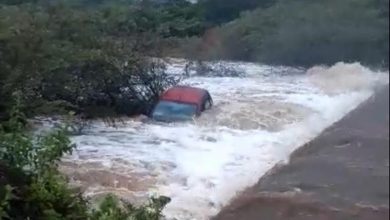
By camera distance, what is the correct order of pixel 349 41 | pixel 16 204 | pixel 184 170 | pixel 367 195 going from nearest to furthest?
pixel 16 204
pixel 349 41
pixel 367 195
pixel 184 170

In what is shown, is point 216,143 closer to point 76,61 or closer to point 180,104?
point 180,104

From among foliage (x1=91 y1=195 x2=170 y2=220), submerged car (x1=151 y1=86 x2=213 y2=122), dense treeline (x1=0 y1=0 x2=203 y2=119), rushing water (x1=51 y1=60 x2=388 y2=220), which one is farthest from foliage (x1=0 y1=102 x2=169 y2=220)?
submerged car (x1=151 y1=86 x2=213 y2=122)

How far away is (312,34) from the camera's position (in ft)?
33.8

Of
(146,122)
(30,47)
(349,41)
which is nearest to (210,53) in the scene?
(146,122)

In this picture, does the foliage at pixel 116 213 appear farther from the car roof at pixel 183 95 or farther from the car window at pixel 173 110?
the car roof at pixel 183 95

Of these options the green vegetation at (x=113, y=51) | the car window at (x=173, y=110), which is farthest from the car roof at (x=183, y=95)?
the green vegetation at (x=113, y=51)

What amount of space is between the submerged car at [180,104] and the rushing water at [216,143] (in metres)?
0.26

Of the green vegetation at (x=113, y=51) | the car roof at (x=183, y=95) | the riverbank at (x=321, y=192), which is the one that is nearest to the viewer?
the green vegetation at (x=113, y=51)

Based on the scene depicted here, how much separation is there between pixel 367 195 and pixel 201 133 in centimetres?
680

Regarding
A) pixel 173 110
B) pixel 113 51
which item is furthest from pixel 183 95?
pixel 113 51

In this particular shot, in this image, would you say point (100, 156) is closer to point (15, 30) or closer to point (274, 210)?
point (15, 30)

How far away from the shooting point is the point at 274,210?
1039 centimetres

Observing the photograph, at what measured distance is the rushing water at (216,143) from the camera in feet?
38.6

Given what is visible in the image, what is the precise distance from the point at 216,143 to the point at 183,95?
8.48 ft
